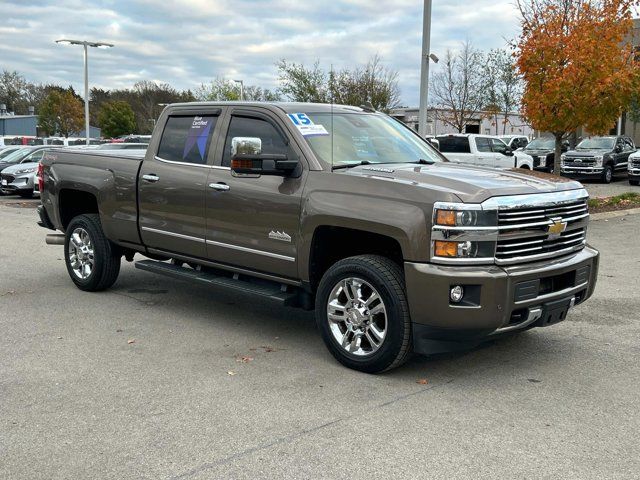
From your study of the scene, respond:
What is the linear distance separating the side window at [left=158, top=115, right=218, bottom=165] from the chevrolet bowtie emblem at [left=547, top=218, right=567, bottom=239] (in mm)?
3081

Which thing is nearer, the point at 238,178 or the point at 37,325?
the point at 238,178

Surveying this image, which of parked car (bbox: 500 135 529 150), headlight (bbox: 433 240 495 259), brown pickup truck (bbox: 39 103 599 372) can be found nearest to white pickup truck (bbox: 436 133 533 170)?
parked car (bbox: 500 135 529 150)

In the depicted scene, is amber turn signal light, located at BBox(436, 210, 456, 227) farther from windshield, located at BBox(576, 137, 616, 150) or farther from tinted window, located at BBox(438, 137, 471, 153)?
windshield, located at BBox(576, 137, 616, 150)

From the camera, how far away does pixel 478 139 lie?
69.5 ft

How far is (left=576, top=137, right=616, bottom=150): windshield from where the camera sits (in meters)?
25.0

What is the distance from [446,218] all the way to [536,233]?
2.40 feet

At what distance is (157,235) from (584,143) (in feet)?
73.8

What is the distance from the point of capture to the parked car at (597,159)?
24141 millimetres

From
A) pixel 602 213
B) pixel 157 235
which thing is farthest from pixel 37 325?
pixel 602 213

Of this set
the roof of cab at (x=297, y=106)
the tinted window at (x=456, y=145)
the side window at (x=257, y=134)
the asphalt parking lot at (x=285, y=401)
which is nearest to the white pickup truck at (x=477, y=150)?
the tinted window at (x=456, y=145)

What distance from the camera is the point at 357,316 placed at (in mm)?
5000

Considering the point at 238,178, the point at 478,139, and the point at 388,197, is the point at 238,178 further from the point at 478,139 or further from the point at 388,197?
the point at 478,139

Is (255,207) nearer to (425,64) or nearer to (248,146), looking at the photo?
(248,146)

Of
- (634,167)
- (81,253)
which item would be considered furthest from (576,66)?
(81,253)
